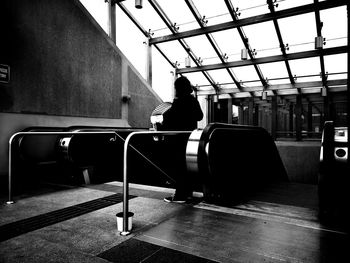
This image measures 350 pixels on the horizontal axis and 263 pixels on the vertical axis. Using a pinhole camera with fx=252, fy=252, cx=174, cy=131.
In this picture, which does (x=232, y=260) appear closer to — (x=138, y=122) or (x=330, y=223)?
(x=330, y=223)

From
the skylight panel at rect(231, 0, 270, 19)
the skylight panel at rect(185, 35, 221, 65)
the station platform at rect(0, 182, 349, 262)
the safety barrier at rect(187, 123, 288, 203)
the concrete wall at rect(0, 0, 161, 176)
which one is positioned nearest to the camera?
the station platform at rect(0, 182, 349, 262)

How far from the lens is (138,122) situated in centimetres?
828

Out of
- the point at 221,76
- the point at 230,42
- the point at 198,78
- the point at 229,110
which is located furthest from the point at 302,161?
the point at 198,78

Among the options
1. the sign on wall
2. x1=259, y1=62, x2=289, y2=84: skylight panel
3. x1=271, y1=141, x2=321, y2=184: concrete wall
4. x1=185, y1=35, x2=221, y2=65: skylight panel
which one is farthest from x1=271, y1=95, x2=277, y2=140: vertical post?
the sign on wall

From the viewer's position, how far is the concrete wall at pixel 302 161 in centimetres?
724

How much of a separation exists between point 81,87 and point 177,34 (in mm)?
4448

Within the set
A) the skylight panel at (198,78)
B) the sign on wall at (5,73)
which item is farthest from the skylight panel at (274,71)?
the sign on wall at (5,73)

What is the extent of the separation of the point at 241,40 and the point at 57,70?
6.22 m

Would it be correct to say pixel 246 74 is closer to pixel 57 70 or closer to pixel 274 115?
pixel 274 115

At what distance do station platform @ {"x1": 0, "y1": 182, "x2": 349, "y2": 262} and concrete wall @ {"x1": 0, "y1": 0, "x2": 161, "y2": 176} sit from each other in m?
2.21

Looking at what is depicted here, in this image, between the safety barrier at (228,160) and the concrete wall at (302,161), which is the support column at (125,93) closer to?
the safety barrier at (228,160)

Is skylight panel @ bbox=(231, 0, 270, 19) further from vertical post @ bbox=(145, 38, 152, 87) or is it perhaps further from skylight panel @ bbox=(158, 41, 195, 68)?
vertical post @ bbox=(145, 38, 152, 87)

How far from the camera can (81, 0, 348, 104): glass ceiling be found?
25.0 ft

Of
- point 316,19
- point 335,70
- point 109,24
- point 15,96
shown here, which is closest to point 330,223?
point 15,96
